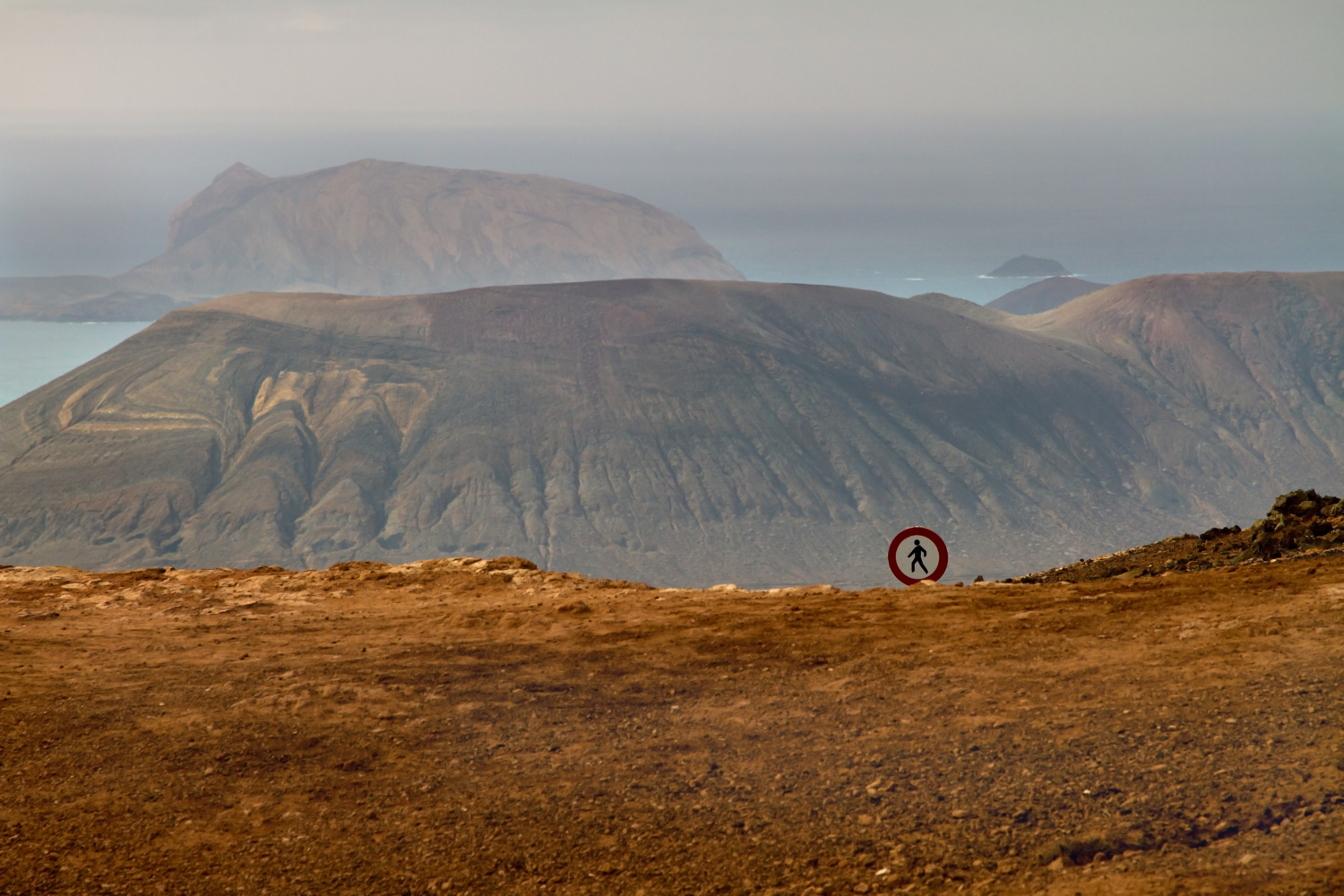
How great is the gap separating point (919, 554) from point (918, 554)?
13 mm

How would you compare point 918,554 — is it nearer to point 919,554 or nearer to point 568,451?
point 919,554

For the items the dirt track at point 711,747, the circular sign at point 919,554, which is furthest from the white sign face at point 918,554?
the dirt track at point 711,747

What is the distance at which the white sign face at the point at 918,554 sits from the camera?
53.4ft

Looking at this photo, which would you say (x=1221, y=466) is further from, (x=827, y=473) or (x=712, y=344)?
(x=712, y=344)

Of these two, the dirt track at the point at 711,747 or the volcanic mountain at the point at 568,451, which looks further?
the volcanic mountain at the point at 568,451

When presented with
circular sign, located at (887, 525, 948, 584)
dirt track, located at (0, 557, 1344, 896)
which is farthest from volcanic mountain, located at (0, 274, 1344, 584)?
dirt track, located at (0, 557, 1344, 896)

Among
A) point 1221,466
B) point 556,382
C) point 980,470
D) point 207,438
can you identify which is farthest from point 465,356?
point 1221,466

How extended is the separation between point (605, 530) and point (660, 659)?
141 metres

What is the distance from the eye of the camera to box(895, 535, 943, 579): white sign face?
16281mm

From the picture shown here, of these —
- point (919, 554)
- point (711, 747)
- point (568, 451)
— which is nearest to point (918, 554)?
point (919, 554)

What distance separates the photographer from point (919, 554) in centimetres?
1634

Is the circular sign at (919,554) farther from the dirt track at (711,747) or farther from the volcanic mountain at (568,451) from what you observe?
the volcanic mountain at (568,451)

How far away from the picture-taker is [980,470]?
6909 inches

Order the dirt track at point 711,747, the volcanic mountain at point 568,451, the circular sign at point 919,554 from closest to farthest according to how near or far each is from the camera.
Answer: the dirt track at point 711,747, the circular sign at point 919,554, the volcanic mountain at point 568,451
